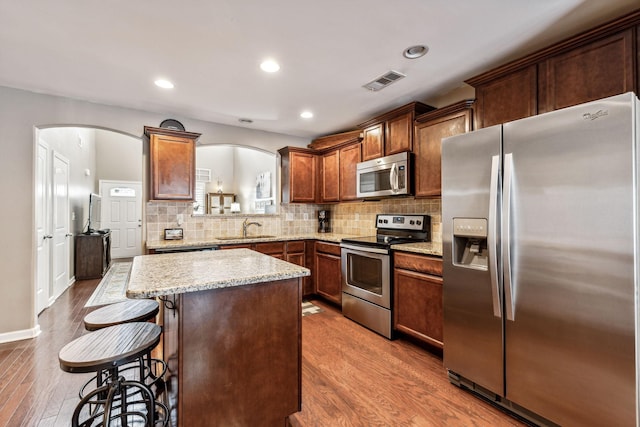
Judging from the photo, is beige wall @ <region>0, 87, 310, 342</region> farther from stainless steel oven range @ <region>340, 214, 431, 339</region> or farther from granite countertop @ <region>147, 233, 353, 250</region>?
stainless steel oven range @ <region>340, 214, 431, 339</region>

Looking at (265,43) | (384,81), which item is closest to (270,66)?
(265,43)

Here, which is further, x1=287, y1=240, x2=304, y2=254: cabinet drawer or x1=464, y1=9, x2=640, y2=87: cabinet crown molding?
x1=287, y1=240, x2=304, y2=254: cabinet drawer

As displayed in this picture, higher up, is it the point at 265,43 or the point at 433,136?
the point at 265,43

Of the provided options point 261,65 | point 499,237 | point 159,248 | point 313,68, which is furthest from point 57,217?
point 499,237


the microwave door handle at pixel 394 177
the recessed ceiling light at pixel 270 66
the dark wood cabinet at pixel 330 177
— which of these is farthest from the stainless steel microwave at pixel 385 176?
the recessed ceiling light at pixel 270 66

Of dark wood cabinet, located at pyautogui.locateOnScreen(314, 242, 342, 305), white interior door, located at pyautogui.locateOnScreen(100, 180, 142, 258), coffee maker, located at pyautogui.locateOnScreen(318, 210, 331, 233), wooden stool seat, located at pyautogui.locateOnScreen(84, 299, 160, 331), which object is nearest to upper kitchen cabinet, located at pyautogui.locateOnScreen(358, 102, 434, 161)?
dark wood cabinet, located at pyautogui.locateOnScreen(314, 242, 342, 305)

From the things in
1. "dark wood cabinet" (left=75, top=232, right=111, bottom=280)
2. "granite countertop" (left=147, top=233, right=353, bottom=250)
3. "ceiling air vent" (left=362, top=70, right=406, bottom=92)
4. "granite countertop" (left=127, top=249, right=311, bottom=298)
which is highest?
"ceiling air vent" (left=362, top=70, right=406, bottom=92)

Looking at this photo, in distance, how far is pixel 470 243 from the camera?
2053 mm

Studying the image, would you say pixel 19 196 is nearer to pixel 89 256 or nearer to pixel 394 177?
pixel 89 256

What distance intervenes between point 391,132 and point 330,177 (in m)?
1.27

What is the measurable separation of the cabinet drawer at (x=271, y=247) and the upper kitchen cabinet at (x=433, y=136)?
1.87m

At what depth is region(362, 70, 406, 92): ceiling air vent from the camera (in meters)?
2.61

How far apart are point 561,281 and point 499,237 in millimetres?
364

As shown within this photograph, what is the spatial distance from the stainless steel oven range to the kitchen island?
1450 mm
